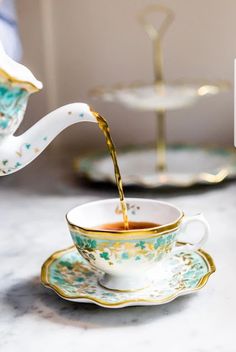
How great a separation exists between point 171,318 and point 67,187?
63 centimetres

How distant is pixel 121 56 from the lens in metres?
1.51

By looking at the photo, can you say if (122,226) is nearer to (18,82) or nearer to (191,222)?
(191,222)

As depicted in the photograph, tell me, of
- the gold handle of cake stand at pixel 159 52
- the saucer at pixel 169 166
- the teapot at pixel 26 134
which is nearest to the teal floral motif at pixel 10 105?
the teapot at pixel 26 134

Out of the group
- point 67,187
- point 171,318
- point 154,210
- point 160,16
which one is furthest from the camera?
point 160,16

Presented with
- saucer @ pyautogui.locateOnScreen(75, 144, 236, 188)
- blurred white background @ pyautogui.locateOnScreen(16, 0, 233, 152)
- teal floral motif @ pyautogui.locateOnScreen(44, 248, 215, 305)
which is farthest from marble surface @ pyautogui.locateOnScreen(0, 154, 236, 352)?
blurred white background @ pyautogui.locateOnScreen(16, 0, 233, 152)

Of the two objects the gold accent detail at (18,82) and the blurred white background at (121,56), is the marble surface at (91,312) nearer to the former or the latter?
the gold accent detail at (18,82)

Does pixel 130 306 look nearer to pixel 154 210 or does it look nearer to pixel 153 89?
pixel 154 210

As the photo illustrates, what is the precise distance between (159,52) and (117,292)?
74 cm

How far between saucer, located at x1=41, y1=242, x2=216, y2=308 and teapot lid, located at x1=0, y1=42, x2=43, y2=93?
215 mm

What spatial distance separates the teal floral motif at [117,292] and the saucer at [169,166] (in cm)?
39

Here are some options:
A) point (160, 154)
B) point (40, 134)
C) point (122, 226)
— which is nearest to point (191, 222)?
point (122, 226)

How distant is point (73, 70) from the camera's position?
155 cm

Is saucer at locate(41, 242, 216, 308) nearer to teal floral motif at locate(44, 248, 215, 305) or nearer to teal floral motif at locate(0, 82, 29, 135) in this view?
teal floral motif at locate(44, 248, 215, 305)

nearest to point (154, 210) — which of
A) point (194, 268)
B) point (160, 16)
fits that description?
point (194, 268)
